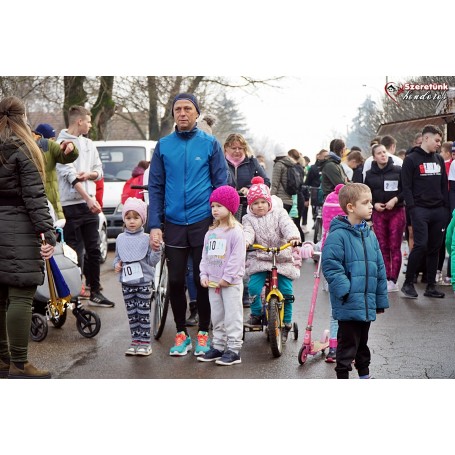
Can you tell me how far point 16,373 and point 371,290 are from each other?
8.12 ft

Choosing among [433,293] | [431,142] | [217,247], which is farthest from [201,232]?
[433,293]

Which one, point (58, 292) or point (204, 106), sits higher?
point (204, 106)

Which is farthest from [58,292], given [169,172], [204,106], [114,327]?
[204,106]

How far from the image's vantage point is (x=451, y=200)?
34.8 ft

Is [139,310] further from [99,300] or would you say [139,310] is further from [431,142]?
[431,142]

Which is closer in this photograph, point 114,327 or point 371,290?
point 371,290

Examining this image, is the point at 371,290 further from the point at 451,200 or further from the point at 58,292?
the point at 451,200

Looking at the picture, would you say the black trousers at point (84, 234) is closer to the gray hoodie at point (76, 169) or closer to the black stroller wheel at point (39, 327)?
the gray hoodie at point (76, 169)

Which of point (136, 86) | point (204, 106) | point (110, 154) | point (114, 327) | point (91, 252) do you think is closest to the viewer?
point (114, 327)

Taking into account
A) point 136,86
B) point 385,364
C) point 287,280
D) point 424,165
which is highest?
point 136,86

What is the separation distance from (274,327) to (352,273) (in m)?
1.49

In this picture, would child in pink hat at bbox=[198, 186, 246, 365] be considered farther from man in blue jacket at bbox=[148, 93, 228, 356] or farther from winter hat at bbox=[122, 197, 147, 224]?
winter hat at bbox=[122, 197, 147, 224]

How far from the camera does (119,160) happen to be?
18.2m

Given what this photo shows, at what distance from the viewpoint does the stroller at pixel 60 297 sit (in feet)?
26.9
